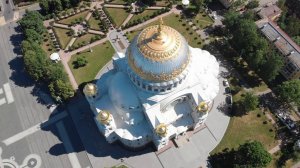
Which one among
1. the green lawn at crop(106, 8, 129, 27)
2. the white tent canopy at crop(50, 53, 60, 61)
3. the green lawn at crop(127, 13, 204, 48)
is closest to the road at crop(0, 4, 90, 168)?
the white tent canopy at crop(50, 53, 60, 61)

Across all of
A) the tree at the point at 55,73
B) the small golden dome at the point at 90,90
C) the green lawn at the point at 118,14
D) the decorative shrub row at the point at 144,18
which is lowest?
the small golden dome at the point at 90,90

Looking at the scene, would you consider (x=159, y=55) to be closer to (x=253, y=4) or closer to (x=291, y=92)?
(x=291, y=92)

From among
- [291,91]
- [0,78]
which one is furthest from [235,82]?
[0,78]

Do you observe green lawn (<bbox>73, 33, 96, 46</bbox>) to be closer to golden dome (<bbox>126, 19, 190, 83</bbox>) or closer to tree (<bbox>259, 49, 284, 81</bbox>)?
golden dome (<bbox>126, 19, 190, 83</bbox>)

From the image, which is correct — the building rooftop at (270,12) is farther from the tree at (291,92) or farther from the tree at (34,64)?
the tree at (34,64)

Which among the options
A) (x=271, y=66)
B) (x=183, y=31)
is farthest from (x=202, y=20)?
(x=271, y=66)

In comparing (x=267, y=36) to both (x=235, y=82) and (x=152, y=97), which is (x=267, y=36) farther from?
(x=152, y=97)

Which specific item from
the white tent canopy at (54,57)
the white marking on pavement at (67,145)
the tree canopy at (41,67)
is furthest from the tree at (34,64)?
the white marking on pavement at (67,145)
